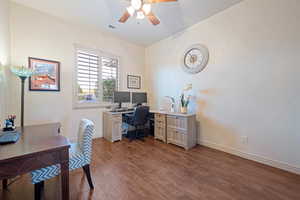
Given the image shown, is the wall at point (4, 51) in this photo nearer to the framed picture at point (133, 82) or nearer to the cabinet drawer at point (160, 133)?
the framed picture at point (133, 82)

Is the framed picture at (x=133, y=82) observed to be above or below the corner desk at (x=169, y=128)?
above

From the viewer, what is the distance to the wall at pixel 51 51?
8.32 feet

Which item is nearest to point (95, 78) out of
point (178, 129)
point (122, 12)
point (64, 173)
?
point (122, 12)

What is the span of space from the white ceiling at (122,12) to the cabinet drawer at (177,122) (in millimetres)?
2279

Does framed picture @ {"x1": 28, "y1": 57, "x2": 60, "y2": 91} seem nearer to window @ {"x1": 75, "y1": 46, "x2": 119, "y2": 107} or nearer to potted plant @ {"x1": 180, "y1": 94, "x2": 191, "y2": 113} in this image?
window @ {"x1": 75, "y1": 46, "x2": 119, "y2": 107}

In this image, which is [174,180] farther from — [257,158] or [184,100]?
[184,100]

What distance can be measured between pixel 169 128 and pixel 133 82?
201 cm

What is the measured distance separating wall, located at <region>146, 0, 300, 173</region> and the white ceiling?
0.29 meters

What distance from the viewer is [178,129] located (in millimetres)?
3020

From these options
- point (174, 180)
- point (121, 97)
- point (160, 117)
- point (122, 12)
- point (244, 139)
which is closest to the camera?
point (174, 180)

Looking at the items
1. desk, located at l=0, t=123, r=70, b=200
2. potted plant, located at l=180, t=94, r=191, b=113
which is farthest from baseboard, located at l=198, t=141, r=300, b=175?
desk, located at l=0, t=123, r=70, b=200

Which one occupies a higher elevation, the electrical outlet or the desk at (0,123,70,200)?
the desk at (0,123,70,200)

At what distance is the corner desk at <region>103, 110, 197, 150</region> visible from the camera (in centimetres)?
291

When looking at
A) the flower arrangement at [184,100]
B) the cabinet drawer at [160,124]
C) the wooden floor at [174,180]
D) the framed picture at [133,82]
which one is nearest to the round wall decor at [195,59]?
the flower arrangement at [184,100]
